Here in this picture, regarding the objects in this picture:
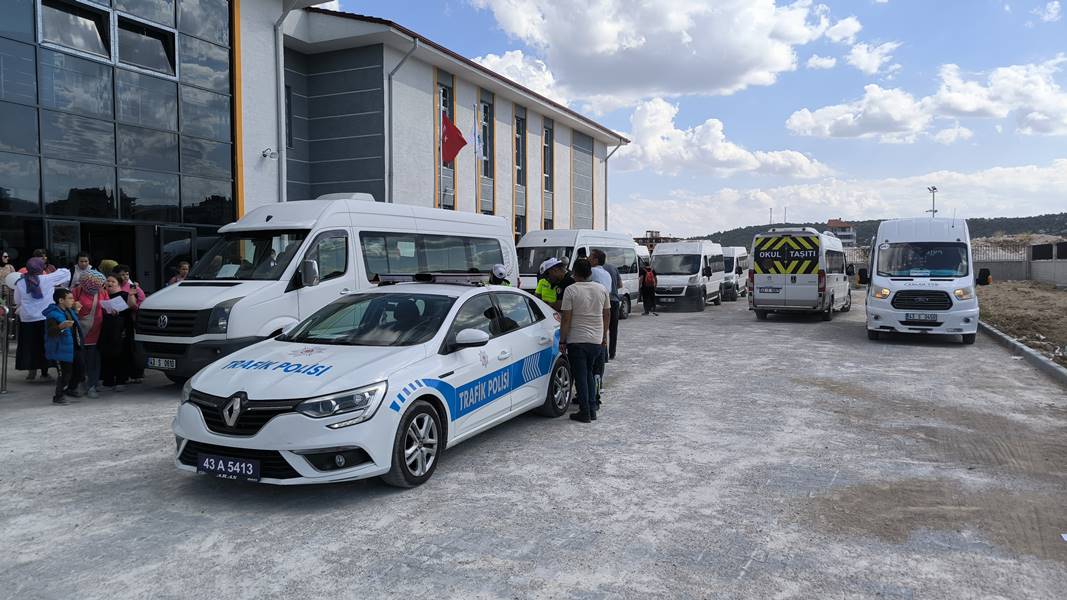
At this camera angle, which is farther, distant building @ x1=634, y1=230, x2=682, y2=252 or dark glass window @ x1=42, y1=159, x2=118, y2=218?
distant building @ x1=634, y1=230, x2=682, y2=252

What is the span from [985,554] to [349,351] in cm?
437

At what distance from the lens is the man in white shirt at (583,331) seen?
280 inches

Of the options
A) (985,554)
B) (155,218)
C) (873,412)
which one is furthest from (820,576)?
(155,218)

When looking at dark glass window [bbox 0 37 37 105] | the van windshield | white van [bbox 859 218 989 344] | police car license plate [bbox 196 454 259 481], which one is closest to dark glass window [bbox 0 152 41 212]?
dark glass window [bbox 0 37 37 105]

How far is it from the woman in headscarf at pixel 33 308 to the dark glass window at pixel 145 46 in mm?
6598

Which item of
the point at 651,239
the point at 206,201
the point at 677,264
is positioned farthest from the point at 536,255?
the point at 651,239

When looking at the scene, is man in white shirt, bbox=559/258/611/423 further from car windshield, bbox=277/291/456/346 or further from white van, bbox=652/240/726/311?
white van, bbox=652/240/726/311

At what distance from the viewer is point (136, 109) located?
1448cm

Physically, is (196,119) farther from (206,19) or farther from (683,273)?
(683,273)

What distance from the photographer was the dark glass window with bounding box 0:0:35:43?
12.4 metres

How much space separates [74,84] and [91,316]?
23.9ft

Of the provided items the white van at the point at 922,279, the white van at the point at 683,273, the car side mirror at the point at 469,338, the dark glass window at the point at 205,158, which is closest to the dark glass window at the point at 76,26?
the dark glass window at the point at 205,158

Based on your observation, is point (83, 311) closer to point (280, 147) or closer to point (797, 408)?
point (797, 408)

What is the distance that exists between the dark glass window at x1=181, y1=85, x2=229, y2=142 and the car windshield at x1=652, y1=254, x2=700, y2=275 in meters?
13.4
